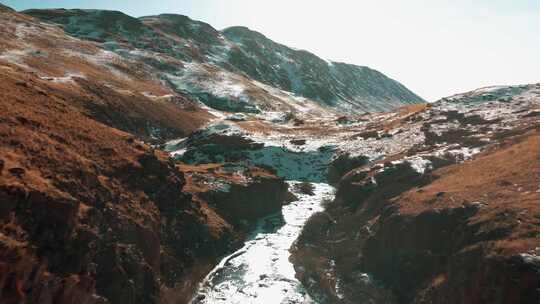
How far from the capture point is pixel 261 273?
62.2 metres

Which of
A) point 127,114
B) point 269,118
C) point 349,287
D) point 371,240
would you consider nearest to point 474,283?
point 349,287

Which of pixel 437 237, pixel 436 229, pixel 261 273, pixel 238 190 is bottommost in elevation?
pixel 261 273

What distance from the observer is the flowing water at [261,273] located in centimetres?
5509

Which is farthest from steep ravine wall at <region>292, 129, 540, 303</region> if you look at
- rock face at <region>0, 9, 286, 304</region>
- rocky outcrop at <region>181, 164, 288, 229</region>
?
rock face at <region>0, 9, 286, 304</region>

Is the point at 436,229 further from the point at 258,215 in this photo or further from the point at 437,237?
the point at 258,215

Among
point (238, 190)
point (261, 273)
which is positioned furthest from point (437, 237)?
point (238, 190)

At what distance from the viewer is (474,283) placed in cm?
4512

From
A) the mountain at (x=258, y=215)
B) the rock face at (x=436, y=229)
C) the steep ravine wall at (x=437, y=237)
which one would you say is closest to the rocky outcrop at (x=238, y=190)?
the mountain at (x=258, y=215)

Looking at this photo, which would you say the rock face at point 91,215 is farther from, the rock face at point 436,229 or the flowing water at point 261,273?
the rock face at point 436,229

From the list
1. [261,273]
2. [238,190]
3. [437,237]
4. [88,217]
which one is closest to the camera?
[88,217]

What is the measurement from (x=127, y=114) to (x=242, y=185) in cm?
5789

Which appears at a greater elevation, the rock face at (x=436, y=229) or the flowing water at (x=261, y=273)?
the rock face at (x=436, y=229)

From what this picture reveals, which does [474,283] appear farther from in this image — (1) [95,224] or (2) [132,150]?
(2) [132,150]

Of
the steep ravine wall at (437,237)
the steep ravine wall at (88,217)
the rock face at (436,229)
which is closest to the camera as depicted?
the steep ravine wall at (88,217)
